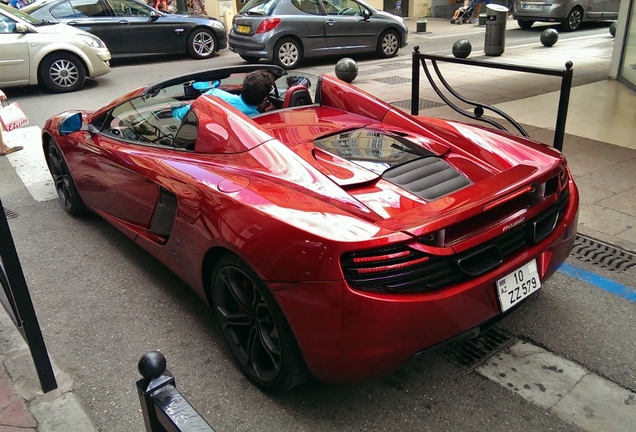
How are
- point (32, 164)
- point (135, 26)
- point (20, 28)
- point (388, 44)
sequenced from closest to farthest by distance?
point (32, 164) → point (20, 28) → point (135, 26) → point (388, 44)

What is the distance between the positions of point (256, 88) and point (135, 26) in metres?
10.2

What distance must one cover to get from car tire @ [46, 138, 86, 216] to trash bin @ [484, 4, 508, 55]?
33.8 ft

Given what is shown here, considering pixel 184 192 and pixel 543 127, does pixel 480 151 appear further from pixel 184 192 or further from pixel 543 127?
pixel 543 127

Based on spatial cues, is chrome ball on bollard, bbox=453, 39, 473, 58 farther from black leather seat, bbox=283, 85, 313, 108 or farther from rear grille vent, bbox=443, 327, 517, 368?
rear grille vent, bbox=443, 327, 517, 368

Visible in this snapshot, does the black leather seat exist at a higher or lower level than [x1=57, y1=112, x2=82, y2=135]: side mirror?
higher

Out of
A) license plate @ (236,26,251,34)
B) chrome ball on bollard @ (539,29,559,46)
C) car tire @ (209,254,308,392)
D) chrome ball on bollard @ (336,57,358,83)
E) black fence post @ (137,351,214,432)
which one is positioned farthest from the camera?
chrome ball on bollard @ (539,29,559,46)

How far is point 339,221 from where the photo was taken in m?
2.33

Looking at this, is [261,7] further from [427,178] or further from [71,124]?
[427,178]

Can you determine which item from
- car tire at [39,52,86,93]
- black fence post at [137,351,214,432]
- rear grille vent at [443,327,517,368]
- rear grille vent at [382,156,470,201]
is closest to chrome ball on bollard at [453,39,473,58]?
car tire at [39,52,86,93]

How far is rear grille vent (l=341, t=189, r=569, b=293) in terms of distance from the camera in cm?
222

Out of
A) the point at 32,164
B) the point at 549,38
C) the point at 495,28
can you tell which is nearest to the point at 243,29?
the point at 495,28

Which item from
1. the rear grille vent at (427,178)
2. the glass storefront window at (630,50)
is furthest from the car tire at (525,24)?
the rear grille vent at (427,178)

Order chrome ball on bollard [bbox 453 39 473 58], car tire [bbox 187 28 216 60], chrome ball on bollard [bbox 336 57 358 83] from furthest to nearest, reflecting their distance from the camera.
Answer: car tire [bbox 187 28 216 60]
chrome ball on bollard [bbox 453 39 473 58]
chrome ball on bollard [bbox 336 57 358 83]

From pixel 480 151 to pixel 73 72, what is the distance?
8.95m
